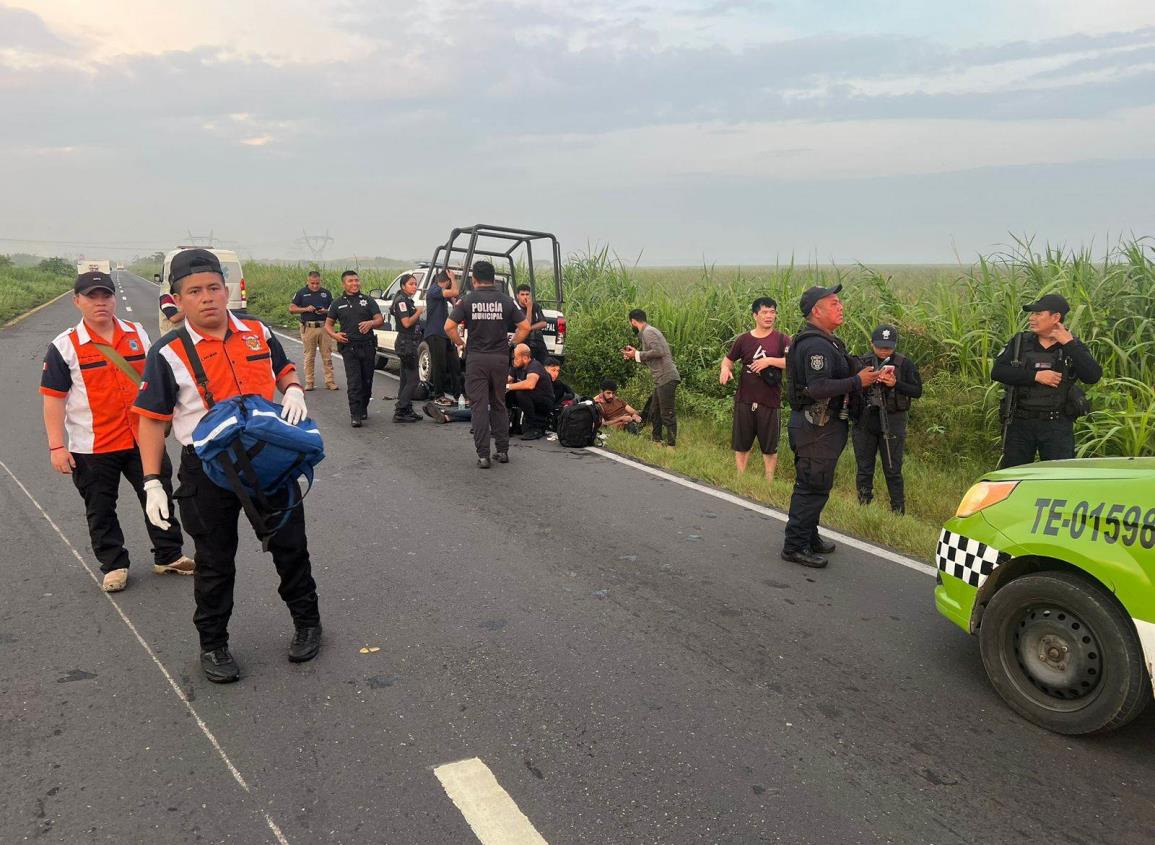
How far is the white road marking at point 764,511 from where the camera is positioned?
5.30 metres

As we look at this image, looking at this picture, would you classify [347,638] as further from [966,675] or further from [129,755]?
[966,675]

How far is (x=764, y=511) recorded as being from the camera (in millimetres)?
6492

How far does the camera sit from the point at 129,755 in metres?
3.04

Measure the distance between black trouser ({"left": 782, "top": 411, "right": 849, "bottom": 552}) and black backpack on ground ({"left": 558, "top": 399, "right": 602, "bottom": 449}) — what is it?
3809mm

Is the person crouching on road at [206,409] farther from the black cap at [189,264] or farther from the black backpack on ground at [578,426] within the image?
the black backpack on ground at [578,426]

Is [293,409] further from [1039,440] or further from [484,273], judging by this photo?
[1039,440]

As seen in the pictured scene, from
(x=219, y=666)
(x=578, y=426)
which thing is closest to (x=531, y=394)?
(x=578, y=426)

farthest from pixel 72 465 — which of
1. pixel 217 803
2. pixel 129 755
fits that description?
pixel 217 803

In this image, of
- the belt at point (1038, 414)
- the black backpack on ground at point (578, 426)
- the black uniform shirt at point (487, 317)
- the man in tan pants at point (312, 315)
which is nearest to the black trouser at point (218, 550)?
the black uniform shirt at point (487, 317)

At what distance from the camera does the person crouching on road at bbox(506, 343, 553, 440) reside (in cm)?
944

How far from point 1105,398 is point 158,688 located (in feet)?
25.7

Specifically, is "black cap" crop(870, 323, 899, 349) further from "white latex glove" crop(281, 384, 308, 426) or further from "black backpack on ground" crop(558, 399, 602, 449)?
"white latex glove" crop(281, 384, 308, 426)

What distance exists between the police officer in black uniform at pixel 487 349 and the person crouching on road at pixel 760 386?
212 cm

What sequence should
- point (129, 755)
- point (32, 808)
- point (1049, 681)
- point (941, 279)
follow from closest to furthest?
1. point (32, 808)
2. point (129, 755)
3. point (1049, 681)
4. point (941, 279)
